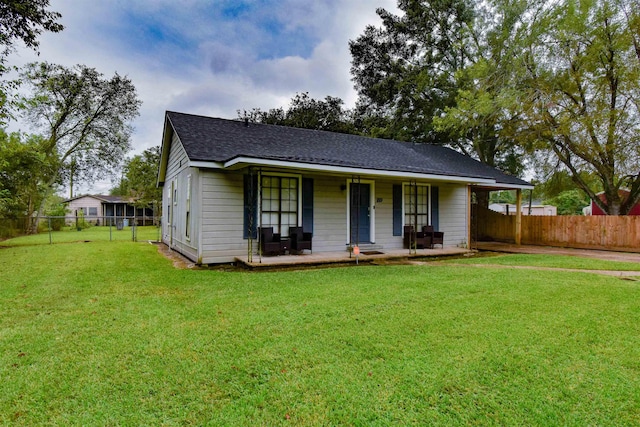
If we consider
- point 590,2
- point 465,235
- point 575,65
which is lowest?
point 465,235

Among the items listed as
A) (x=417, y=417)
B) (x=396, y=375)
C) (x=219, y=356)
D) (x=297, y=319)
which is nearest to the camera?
(x=417, y=417)

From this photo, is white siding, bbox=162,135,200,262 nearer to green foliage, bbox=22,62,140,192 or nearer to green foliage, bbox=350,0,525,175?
green foliage, bbox=350,0,525,175

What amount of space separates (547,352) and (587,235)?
11.1 meters

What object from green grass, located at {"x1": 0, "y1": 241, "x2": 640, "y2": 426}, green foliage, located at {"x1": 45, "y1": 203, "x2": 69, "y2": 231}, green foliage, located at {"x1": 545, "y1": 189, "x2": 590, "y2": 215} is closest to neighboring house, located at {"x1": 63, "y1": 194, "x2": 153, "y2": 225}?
green foliage, located at {"x1": 45, "y1": 203, "x2": 69, "y2": 231}

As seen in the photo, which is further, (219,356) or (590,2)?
(590,2)

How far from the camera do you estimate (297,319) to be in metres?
3.83

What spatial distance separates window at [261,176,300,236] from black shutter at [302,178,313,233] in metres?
0.18

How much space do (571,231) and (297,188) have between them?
33.3ft

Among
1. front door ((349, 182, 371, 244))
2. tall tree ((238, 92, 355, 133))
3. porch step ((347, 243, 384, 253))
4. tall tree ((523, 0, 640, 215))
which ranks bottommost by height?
porch step ((347, 243, 384, 253))

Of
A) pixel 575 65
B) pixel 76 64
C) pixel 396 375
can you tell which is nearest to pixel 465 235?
pixel 575 65

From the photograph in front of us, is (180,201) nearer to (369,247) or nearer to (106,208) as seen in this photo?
(369,247)

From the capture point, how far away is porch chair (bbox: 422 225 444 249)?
32.1ft

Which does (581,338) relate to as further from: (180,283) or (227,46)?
(227,46)

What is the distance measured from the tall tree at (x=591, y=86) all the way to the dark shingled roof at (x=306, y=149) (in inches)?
108
